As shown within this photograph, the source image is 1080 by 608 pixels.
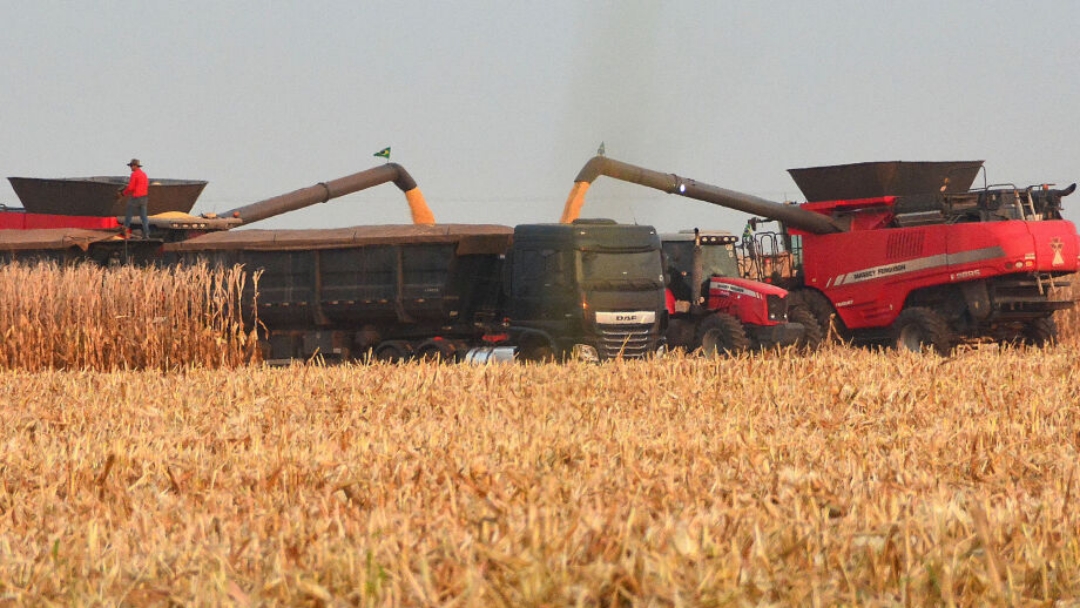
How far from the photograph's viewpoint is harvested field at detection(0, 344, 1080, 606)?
4.24 metres

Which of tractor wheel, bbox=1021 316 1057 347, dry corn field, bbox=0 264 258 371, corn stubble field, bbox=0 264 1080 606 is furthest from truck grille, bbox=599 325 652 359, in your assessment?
tractor wheel, bbox=1021 316 1057 347

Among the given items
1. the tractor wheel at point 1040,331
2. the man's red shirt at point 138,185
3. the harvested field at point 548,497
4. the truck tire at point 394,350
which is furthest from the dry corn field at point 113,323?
the tractor wheel at point 1040,331

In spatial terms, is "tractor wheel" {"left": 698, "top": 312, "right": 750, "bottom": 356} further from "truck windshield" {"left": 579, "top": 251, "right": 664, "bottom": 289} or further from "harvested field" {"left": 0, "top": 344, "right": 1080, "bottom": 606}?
"harvested field" {"left": 0, "top": 344, "right": 1080, "bottom": 606}

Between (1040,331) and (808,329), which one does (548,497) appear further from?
(1040,331)

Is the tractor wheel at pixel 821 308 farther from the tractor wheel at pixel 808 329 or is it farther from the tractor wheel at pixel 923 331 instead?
the tractor wheel at pixel 923 331

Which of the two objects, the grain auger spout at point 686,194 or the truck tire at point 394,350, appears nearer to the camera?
the truck tire at point 394,350

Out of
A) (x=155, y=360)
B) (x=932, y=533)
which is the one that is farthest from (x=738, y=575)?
(x=155, y=360)

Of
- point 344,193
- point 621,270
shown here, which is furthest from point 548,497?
point 344,193

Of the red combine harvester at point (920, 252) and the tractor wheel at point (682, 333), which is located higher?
the red combine harvester at point (920, 252)

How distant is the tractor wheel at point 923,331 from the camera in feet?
76.1

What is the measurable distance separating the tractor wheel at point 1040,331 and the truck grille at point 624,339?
7.76 metres

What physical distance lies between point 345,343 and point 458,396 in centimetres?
987

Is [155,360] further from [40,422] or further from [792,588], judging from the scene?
[792,588]

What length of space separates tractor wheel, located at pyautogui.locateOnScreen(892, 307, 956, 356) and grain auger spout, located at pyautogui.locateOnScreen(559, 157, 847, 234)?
221 cm
